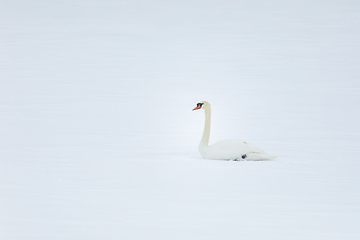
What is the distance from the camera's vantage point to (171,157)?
7648 millimetres

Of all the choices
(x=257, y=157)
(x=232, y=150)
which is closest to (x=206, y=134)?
(x=232, y=150)

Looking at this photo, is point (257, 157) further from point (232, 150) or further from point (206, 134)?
point (206, 134)

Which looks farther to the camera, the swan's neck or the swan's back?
the swan's neck

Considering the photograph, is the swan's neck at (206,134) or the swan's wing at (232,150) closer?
the swan's wing at (232,150)

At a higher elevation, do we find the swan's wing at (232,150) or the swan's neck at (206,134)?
the swan's neck at (206,134)

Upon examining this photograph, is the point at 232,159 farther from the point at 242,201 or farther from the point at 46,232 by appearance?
the point at 46,232

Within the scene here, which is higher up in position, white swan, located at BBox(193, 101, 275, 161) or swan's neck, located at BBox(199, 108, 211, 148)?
swan's neck, located at BBox(199, 108, 211, 148)

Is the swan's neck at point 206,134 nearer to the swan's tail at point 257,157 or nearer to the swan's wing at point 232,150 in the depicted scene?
the swan's wing at point 232,150

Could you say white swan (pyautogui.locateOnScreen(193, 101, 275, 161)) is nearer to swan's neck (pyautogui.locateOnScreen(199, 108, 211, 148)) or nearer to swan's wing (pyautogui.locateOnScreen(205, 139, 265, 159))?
swan's wing (pyautogui.locateOnScreen(205, 139, 265, 159))

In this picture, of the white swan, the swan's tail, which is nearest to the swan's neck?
the white swan

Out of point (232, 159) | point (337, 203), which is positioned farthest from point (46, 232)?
point (232, 159)

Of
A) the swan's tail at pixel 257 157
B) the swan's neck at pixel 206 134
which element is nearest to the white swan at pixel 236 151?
the swan's tail at pixel 257 157

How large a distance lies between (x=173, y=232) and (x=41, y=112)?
5259 mm

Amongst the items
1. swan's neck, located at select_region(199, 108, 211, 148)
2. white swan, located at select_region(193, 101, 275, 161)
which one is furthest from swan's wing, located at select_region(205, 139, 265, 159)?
swan's neck, located at select_region(199, 108, 211, 148)
